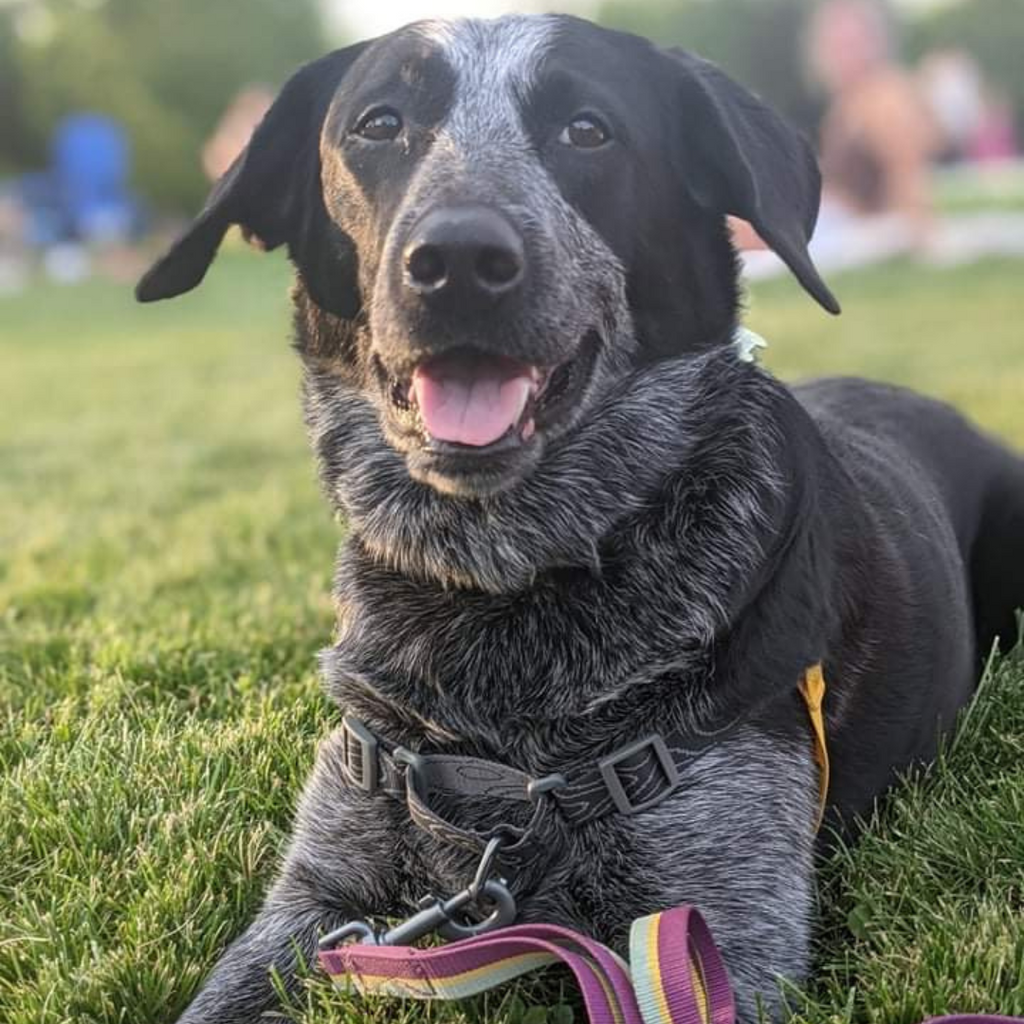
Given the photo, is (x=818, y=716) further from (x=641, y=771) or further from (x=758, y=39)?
(x=758, y=39)

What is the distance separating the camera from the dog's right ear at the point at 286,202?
2646mm

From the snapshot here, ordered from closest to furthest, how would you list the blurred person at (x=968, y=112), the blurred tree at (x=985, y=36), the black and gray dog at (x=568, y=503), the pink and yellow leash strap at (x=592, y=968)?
the pink and yellow leash strap at (x=592, y=968) → the black and gray dog at (x=568, y=503) → the blurred person at (x=968, y=112) → the blurred tree at (x=985, y=36)

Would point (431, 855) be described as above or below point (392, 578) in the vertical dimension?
below

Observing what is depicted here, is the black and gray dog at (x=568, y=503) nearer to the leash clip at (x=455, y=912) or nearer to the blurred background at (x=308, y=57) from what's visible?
the leash clip at (x=455, y=912)

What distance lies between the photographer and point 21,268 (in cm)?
2633

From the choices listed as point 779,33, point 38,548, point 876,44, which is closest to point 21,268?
point 876,44

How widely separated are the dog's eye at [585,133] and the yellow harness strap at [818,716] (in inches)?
38.3

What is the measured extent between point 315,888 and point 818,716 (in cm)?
89

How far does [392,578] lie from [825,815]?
0.88 m

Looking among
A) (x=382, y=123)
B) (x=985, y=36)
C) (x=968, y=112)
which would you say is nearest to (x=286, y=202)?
(x=382, y=123)

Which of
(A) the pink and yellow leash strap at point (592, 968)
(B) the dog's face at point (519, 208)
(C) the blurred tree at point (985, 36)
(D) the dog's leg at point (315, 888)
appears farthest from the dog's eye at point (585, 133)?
(C) the blurred tree at point (985, 36)

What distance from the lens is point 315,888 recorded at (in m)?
2.37

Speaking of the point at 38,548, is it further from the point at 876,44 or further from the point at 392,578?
the point at 876,44

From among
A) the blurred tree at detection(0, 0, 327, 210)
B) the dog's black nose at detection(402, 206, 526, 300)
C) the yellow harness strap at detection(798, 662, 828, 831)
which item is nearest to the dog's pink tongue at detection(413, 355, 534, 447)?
the dog's black nose at detection(402, 206, 526, 300)
